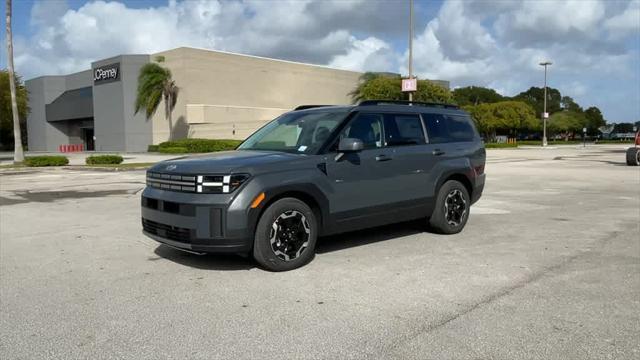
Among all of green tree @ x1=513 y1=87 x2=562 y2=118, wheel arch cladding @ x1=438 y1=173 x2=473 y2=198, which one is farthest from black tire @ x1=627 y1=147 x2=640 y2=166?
green tree @ x1=513 y1=87 x2=562 y2=118

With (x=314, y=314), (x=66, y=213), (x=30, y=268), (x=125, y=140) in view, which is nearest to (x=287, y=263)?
(x=314, y=314)

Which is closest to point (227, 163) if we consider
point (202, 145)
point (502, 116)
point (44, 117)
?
point (202, 145)

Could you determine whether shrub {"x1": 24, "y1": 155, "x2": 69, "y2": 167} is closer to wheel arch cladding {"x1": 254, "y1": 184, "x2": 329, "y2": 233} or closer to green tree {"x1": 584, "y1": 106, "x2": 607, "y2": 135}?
wheel arch cladding {"x1": 254, "y1": 184, "x2": 329, "y2": 233}

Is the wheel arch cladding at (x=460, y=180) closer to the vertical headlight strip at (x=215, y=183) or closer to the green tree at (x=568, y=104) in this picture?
the vertical headlight strip at (x=215, y=183)

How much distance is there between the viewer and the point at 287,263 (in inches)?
221

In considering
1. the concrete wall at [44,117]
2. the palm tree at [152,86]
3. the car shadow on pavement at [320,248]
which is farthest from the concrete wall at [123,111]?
the car shadow on pavement at [320,248]

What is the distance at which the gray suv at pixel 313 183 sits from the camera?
5.27 m

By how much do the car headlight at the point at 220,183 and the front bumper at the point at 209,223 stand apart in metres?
0.05

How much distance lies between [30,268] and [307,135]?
3465 millimetres

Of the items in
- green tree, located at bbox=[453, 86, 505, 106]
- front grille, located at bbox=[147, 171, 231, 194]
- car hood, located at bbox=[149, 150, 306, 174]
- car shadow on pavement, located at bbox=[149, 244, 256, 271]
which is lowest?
car shadow on pavement, located at bbox=[149, 244, 256, 271]

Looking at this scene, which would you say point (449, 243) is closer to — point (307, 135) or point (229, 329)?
point (307, 135)

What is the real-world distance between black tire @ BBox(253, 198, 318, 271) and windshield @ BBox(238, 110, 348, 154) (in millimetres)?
749

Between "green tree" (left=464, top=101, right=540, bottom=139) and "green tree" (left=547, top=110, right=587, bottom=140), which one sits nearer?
"green tree" (left=464, top=101, right=540, bottom=139)

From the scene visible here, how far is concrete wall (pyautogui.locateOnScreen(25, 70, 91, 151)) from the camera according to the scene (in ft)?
237
